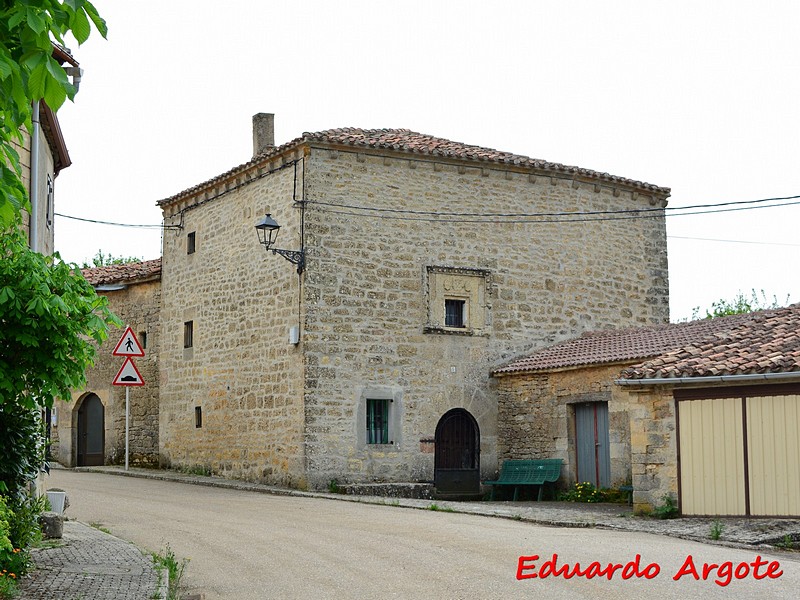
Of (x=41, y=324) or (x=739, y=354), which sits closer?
(x=41, y=324)

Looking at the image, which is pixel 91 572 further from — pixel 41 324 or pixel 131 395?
pixel 131 395

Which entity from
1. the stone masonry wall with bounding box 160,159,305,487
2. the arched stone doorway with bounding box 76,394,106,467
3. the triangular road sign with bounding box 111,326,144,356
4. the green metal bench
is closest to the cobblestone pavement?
the triangular road sign with bounding box 111,326,144,356

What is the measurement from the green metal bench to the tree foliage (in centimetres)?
1181

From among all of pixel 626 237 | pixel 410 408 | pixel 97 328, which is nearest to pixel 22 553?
pixel 97 328

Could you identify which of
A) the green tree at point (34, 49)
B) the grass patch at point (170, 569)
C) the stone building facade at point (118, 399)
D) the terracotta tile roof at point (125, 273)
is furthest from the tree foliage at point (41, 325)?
the terracotta tile roof at point (125, 273)

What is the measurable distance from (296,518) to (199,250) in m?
10.3

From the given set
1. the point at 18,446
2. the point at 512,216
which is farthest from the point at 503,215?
the point at 18,446

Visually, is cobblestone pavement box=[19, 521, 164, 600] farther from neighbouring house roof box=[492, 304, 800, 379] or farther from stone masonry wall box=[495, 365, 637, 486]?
stone masonry wall box=[495, 365, 637, 486]

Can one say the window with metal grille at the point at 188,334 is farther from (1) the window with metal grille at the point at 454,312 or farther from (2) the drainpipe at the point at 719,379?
(2) the drainpipe at the point at 719,379

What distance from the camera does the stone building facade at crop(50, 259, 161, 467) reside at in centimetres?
2444

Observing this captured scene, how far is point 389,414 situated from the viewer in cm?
1964

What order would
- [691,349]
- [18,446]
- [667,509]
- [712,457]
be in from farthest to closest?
[691,349] < [667,509] < [712,457] < [18,446]

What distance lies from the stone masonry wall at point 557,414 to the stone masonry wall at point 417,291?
38 centimetres

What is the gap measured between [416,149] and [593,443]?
640cm
